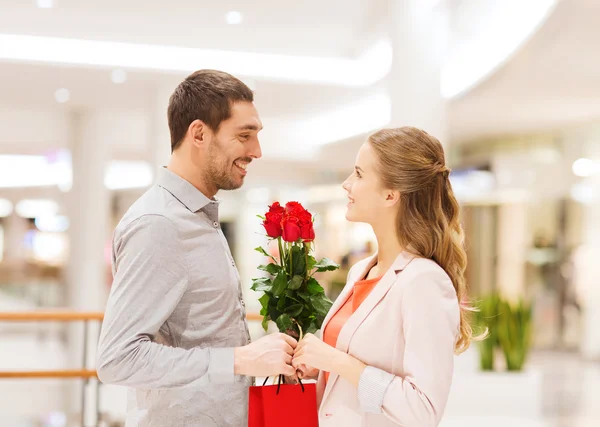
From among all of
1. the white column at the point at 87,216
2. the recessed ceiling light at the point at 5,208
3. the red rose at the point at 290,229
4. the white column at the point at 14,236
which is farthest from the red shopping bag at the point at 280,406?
the recessed ceiling light at the point at 5,208

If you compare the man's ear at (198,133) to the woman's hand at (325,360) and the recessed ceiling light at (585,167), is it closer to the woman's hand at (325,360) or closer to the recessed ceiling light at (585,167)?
the woman's hand at (325,360)

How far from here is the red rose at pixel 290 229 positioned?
1.82 m

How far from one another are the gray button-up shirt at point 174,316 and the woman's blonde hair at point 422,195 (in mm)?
Answer: 488

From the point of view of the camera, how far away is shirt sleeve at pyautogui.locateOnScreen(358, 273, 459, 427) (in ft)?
5.54

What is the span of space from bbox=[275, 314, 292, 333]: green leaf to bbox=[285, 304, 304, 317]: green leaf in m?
0.02

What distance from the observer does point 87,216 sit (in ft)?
35.4

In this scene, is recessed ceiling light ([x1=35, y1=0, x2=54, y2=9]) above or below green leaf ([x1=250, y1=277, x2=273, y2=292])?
above

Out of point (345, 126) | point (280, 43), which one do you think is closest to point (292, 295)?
point (280, 43)

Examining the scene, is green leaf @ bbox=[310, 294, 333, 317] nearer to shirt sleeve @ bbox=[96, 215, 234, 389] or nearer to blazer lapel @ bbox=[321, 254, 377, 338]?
blazer lapel @ bbox=[321, 254, 377, 338]

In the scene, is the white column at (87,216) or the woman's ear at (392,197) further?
the white column at (87,216)

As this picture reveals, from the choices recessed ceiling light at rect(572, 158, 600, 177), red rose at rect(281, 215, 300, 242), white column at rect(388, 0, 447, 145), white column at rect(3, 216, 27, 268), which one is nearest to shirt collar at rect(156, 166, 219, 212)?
red rose at rect(281, 215, 300, 242)

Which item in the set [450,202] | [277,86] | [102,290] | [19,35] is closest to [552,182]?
[277,86]

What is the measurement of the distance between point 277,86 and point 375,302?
7.28 m

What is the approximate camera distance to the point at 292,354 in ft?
5.78
